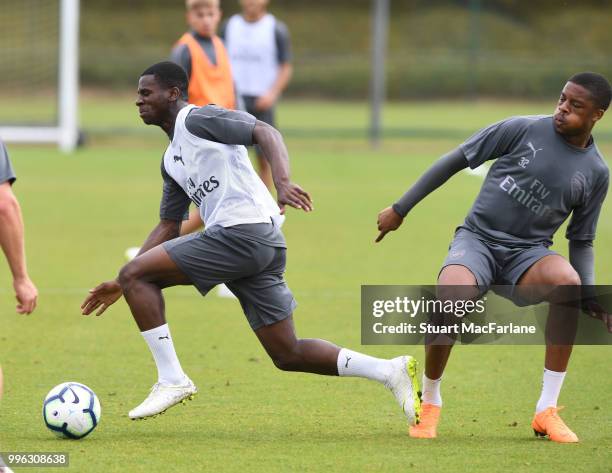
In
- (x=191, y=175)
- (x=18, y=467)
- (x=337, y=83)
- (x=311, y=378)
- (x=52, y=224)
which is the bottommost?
(x=337, y=83)

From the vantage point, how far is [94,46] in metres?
32.1

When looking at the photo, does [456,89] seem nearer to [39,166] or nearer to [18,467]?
[39,166]

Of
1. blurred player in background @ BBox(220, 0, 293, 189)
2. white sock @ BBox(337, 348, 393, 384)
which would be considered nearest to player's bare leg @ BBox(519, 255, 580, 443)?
white sock @ BBox(337, 348, 393, 384)

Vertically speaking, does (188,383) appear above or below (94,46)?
A: above

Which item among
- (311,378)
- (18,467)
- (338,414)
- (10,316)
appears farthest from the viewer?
(10,316)

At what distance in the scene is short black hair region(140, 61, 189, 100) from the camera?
5.79 m

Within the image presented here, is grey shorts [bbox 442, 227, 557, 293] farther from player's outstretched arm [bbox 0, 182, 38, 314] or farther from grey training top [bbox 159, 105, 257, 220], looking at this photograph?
player's outstretched arm [bbox 0, 182, 38, 314]

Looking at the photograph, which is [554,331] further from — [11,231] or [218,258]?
[11,231]

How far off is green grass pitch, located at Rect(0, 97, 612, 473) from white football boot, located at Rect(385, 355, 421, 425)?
0.57 ft

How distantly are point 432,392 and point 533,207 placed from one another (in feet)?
3.44

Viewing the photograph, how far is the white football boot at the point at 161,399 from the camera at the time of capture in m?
5.68

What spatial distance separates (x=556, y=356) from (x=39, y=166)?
47.8 ft

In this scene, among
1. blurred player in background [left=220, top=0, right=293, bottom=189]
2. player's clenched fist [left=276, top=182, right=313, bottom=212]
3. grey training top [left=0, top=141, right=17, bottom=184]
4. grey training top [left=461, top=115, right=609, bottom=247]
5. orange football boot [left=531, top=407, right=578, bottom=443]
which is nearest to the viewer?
grey training top [left=0, top=141, right=17, bottom=184]

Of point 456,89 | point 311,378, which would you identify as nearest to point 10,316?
point 311,378
